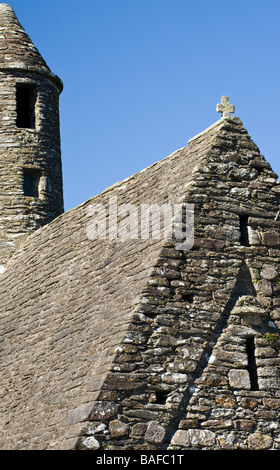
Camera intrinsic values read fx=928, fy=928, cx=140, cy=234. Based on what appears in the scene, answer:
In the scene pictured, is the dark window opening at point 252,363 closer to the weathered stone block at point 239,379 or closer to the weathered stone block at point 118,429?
the weathered stone block at point 239,379

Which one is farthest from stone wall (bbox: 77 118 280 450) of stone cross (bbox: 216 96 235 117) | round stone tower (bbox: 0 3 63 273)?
round stone tower (bbox: 0 3 63 273)

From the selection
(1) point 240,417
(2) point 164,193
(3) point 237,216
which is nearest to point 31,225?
(2) point 164,193

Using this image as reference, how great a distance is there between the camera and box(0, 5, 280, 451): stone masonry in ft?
35.2

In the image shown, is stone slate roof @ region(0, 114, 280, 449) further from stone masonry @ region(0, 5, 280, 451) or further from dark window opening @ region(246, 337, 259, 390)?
dark window opening @ region(246, 337, 259, 390)

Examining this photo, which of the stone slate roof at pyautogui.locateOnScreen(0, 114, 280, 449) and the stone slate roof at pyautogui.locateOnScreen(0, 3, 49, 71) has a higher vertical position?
the stone slate roof at pyautogui.locateOnScreen(0, 3, 49, 71)

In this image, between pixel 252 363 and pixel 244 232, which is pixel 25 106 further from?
pixel 252 363

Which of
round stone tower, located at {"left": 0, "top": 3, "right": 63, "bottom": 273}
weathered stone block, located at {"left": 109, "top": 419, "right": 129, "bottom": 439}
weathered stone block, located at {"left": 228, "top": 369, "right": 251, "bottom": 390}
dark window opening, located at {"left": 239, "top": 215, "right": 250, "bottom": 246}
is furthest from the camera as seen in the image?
round stone tower, located at {"left": 0, "top": 3, "right": 63, "bottom": 273}

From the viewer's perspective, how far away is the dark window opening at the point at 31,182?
19172 millimetres

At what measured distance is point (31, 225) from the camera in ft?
61.4

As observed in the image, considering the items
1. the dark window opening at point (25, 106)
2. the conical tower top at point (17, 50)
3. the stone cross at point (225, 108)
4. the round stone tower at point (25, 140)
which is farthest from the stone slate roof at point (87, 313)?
the conical tower top at point (17, 50)

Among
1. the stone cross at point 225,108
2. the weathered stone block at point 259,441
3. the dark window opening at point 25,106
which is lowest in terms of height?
the weathered stone block at point 259,441

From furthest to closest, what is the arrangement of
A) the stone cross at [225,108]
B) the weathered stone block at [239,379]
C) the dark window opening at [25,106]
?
the dark window opening at [25,106]
the stone cross at [225,108]
the weathered stone block at [239,379]

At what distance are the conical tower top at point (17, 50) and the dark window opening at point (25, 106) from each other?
460mm

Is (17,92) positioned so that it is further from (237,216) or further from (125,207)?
(237,216)
